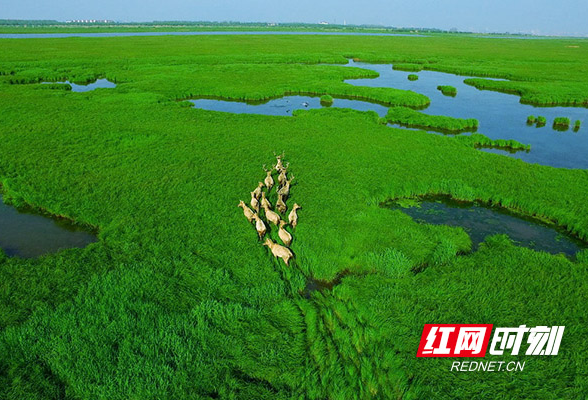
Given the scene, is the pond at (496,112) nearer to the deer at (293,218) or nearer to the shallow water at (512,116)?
the shallow water at (512,116)

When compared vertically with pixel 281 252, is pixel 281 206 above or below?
above

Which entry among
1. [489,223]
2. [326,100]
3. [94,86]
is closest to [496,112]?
[326,100]

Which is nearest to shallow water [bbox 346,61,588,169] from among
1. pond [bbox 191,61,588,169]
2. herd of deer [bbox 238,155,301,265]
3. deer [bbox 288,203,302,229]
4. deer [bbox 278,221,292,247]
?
pond [bbox 191,61,588,169]

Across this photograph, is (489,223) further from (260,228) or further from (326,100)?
(326,100)

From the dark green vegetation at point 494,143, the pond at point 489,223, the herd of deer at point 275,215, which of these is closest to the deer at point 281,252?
the herd of deer at point 275,215

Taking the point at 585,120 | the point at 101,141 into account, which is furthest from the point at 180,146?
the point at 585,120

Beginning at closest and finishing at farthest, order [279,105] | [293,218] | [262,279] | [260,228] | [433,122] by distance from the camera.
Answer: [262,279] → [260,228] → [293,218] → [433,122] → [279,105]
